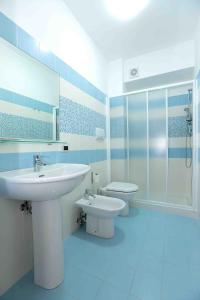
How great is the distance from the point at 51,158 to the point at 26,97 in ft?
1.91

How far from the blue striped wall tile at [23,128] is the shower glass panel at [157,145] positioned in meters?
1.68

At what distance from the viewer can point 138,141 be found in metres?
2.64

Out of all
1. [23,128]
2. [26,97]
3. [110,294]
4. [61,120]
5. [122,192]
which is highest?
[26,97]

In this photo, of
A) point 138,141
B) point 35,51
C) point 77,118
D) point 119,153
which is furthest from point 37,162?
point 138,141

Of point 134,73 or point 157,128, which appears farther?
point 134,73

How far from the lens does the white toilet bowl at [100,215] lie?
5.33 ft

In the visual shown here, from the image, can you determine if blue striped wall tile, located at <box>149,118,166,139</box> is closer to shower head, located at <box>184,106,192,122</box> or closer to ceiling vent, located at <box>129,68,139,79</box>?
shower head, located at <box>184,106,192,122</box>

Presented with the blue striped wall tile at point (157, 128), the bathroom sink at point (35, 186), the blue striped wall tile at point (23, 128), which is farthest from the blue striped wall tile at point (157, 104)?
the bathroom sink at point (35, 186)

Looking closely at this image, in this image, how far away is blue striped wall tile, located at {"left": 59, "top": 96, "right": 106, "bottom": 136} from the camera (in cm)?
171

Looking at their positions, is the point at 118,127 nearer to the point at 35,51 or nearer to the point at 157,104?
the point at 157,104

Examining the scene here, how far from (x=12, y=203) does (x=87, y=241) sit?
940 mm

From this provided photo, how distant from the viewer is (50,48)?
152 cm

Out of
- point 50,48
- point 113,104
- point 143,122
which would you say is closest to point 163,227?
point 143,122

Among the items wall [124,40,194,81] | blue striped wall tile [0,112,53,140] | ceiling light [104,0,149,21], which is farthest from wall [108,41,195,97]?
blue striped wall tile [0,112,53,140]
